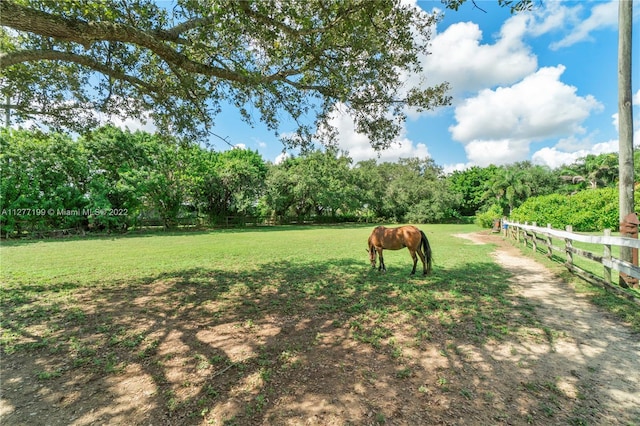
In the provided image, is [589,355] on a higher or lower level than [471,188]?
lower

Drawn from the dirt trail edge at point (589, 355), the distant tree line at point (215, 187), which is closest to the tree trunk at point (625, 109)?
the dirt trail edge at point (589, 355)

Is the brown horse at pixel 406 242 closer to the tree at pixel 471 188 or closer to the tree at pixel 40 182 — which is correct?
the tree at pixel 40 182

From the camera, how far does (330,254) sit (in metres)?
11.2

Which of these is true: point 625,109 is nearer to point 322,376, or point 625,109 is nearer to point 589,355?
point 589,355

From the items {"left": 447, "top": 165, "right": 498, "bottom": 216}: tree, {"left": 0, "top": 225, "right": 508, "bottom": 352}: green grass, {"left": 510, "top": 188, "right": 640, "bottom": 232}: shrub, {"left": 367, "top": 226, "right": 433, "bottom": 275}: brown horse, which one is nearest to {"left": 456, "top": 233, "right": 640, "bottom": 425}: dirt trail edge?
{"left": 0, "top": 225, "right": 508, "bottom": 352}: green grass

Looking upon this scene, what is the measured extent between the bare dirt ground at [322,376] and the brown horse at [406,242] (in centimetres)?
291

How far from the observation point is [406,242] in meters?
7.28

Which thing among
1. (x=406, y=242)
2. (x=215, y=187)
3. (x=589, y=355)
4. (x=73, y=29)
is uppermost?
(x=215, y=187)

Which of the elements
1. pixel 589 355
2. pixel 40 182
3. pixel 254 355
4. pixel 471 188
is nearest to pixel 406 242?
pixel 589 355

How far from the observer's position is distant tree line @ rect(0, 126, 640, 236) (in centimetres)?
A: 1778

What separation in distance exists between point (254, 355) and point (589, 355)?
3.89 meters

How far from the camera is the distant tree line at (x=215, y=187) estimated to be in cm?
1778

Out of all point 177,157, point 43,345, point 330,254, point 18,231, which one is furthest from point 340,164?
point 43,345

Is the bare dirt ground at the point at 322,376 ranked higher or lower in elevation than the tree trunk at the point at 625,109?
lower
